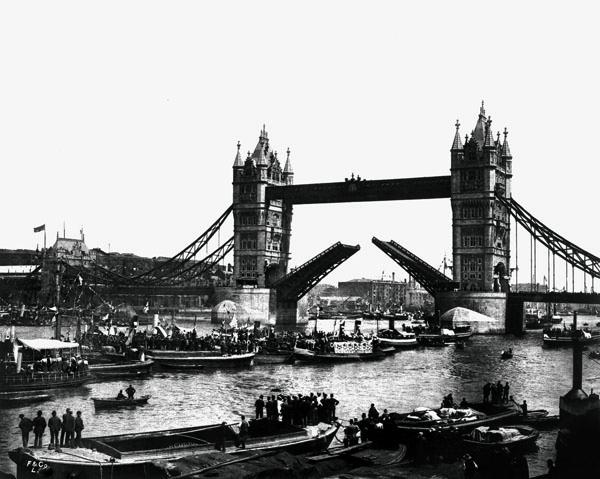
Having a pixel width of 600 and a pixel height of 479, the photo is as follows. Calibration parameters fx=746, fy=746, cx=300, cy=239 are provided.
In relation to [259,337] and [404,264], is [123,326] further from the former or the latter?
[404,264]

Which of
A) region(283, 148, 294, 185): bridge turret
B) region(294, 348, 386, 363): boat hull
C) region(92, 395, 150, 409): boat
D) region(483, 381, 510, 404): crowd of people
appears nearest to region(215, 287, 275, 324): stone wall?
region(283, 148, 294, 185): bridge turret

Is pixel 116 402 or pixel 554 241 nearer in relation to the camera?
pixel 116 402

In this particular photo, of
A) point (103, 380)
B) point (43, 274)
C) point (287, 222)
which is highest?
point (287, 222)

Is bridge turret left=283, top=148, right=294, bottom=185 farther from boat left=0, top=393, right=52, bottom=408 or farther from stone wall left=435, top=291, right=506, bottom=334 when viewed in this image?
boat left=0, top=393, right=52, bottom=408

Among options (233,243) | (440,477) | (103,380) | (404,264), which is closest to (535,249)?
(404,264)

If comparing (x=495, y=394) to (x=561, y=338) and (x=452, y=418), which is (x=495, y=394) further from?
(x=561, y=338)

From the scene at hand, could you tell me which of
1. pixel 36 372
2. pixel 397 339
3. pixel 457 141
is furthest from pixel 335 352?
pixel 457 141

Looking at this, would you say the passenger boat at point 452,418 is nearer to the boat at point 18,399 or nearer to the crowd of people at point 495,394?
the crowd of people at point 495,394
